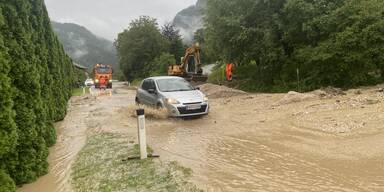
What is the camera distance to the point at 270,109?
15.0m

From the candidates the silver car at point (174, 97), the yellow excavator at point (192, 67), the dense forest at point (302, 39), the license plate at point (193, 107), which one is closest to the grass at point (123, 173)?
the silver car at point (174, 97)

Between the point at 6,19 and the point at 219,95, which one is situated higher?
the point at 6,19

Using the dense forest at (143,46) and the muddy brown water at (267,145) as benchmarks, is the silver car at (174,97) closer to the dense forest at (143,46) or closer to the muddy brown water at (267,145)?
the muddy brown water at (267,145)

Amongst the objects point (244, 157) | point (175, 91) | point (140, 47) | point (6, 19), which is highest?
point (140, 47)

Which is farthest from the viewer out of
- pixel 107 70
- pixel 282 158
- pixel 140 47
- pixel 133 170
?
pixel 140 47

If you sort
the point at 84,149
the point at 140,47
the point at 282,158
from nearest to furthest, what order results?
the point at 282,158
the point at 84,149
the point at 140,47

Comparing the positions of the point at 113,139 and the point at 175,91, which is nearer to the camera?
the point at 113,139

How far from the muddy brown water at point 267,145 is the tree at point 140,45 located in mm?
53093

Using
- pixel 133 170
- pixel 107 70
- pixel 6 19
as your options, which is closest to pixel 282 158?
pixel 133 170

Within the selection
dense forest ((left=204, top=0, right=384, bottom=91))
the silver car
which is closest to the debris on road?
dense forest ((left=204, top=0, right=384, bottom=91))

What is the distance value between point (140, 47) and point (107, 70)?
A: 24747mm

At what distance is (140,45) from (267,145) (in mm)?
60585

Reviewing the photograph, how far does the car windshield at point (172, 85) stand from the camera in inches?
593

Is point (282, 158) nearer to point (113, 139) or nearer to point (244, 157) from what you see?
point (244, 157)
